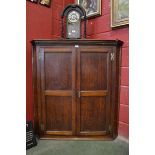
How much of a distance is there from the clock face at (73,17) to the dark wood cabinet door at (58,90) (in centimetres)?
46

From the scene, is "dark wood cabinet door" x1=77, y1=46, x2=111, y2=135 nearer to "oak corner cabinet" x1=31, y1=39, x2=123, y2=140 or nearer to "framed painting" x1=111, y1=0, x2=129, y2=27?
"oak corner cabinet" x1=31, y1=39, x2=123, y2=140

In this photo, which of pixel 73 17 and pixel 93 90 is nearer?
pixel 93 90

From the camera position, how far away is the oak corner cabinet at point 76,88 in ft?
7.46

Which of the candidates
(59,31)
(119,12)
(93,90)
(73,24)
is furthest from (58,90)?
(119,12)

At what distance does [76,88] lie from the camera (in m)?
2.28

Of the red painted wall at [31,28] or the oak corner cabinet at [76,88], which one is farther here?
the red painted wall at [31,28]

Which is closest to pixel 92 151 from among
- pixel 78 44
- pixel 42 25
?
pixel 78 44

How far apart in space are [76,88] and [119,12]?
113cm

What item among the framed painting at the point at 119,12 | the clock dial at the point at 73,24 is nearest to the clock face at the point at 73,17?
the clock dial at the point at 73,24

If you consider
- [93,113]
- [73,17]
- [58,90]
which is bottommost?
[93,113]

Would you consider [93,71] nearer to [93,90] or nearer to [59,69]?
[93,90]

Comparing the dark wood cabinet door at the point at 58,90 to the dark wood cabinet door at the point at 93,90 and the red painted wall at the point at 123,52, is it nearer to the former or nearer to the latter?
the dark wood cabinet door at the point at 93,90

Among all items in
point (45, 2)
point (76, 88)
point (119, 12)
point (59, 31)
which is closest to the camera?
point (76, 88)

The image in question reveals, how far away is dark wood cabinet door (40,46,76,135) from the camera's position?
2283mm
